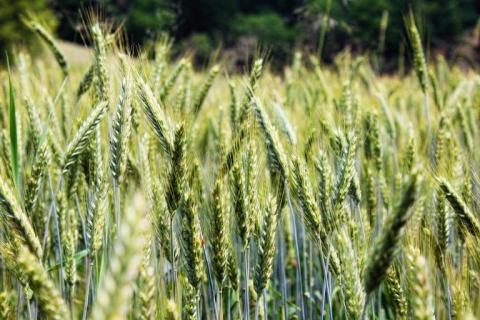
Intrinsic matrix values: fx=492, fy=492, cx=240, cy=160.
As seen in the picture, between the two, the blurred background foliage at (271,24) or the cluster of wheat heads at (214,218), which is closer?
the cluster of wheat heads at (214,218)

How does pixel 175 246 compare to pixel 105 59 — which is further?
pixel 105 59

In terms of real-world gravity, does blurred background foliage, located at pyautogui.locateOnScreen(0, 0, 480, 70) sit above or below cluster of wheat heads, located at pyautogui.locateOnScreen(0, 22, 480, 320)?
above

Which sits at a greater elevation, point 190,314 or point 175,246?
point 175,246

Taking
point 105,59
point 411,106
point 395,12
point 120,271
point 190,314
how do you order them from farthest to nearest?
point 395,12 → point 411,106 → point 105,59 → point 190,314 → point 120,271

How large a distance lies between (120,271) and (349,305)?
0.65 metres

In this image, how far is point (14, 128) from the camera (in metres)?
1.24

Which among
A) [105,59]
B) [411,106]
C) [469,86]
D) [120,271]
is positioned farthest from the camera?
[411,106]

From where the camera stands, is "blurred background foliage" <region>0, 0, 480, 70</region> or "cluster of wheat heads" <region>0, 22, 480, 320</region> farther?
"blurred background foliage" <region>0, 0, 480, 70</region>

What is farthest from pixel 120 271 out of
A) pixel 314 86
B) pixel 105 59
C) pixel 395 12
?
pixel 395 12

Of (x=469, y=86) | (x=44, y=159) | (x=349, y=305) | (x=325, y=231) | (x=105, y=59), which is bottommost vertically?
(x=349, y=305)

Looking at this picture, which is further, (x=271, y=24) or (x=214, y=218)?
(x=271, y=24)

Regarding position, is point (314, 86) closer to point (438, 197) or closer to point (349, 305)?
point (438, 197)

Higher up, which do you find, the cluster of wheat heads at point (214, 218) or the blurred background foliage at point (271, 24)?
the blurred background foliage at point (271, 24)

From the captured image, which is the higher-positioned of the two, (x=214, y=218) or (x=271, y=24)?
(x=271, y=24)
